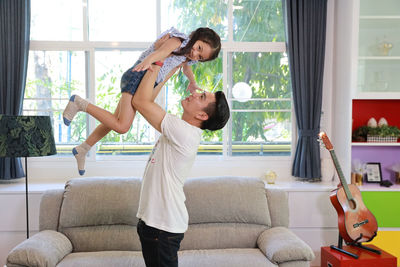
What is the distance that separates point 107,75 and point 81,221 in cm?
163

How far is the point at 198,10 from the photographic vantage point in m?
4.07

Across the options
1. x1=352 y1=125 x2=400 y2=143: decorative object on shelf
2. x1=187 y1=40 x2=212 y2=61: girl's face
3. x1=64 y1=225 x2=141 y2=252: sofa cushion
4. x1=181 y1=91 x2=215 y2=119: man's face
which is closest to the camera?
x1=181 y1=91 x2=215 y2=119: man's face

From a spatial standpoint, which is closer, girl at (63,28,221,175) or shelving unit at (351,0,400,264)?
girl at (63,28,221,175)

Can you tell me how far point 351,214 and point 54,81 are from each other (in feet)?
10.0

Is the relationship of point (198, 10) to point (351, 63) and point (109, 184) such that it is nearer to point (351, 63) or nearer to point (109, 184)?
point (351, 63)

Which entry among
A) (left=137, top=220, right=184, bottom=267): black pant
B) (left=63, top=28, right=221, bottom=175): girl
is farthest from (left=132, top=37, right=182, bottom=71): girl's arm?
(left=137, top=220, right=184, bottom=267): black pant

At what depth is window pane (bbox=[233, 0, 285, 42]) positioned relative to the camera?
4.11 m

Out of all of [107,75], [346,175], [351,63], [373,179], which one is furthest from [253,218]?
[107,75]

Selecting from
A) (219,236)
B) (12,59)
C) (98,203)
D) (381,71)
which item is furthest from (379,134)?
(12,59)

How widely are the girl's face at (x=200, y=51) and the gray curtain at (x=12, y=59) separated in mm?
2355

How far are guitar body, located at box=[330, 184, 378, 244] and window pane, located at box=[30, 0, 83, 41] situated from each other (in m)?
2.89

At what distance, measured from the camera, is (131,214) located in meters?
3.10

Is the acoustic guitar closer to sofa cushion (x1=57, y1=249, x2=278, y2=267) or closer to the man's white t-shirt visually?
sofa cushion (x1=57, y1=249, x2=278, y2=267)

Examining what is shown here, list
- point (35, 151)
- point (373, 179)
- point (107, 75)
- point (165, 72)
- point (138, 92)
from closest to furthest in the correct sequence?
point (138, 92)
point (165, 72)
point (35, 151)
point (373, 179)
point (107, 75)
